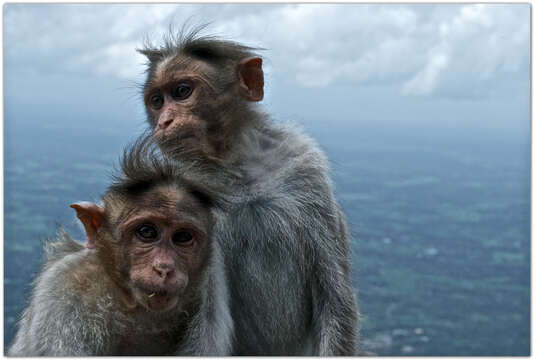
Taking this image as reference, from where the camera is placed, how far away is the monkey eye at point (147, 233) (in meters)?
4.23

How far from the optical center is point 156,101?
5457mm

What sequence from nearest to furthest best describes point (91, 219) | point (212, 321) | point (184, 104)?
point (91, 219) < point (212, 321) < point (184, 104)

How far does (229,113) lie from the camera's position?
5.29 m

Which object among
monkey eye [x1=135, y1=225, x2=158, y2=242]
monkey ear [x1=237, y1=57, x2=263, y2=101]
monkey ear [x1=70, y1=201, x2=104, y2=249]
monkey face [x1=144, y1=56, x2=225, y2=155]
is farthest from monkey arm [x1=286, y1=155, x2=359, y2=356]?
monkey ear [x1=70, y1=201, x2=104, y2=249]

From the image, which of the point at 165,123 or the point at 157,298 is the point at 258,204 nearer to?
the point at 165,123

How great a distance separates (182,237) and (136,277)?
378 millimetres

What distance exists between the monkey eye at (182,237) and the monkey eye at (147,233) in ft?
0.38

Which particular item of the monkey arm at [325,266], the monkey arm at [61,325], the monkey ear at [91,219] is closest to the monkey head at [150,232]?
the monkey ear at [91,219]

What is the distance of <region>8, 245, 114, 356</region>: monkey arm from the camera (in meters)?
4.14

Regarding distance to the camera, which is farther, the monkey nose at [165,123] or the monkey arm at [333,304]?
the monkey arm at [333,304]

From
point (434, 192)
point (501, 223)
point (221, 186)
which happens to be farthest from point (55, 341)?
point (434, 192)

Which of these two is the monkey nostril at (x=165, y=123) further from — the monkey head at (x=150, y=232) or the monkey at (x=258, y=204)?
the monkey head at (x=150, y=232)

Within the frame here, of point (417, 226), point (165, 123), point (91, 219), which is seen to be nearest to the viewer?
point (91, 219)

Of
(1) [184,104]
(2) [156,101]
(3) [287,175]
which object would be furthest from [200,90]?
(3) [287,175]
